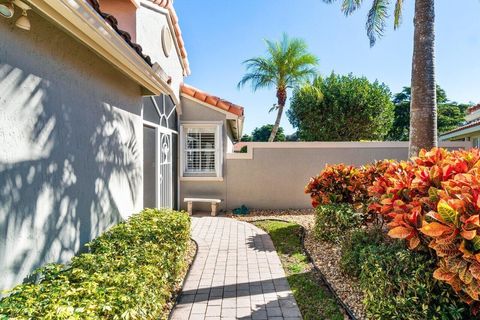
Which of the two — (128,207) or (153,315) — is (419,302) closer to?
(153,315)

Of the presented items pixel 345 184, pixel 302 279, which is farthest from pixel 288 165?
pixel 302 279

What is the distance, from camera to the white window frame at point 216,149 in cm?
1153

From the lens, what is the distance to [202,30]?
15773 mm

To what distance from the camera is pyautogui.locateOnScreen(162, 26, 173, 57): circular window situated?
8.74 meters

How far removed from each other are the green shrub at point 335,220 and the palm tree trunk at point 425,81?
6.85 ft

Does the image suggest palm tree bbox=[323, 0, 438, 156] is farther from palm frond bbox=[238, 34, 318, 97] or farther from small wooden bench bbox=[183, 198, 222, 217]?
palm frond bbox=[238, 34, 318, 97]

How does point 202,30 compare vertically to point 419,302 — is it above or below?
above

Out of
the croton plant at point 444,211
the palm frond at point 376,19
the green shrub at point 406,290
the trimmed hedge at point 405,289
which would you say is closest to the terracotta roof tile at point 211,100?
the palm frond at point 376,19

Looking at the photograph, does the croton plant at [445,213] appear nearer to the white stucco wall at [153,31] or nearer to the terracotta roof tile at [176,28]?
the white stucco wall at [153,31]

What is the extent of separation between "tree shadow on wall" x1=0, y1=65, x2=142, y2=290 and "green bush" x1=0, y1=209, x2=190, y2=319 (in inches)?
10.9

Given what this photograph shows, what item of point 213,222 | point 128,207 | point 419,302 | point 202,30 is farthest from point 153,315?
point 202,30

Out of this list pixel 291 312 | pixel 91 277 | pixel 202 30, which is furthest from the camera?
pixel 202 30

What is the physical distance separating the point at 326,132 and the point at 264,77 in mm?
6985

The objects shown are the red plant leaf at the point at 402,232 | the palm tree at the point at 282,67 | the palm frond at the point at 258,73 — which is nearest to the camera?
the red plant leaf at the point at 402,232
